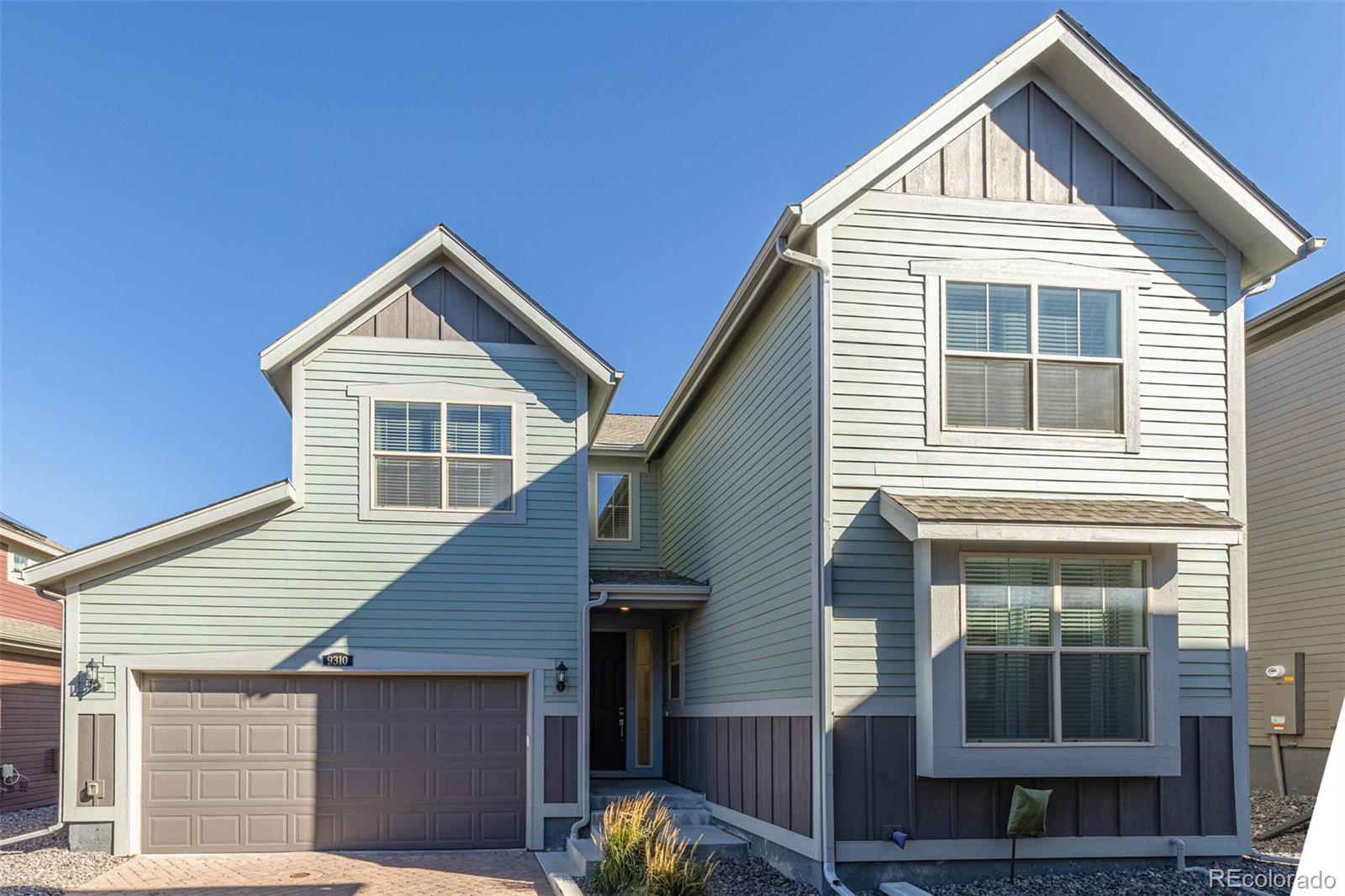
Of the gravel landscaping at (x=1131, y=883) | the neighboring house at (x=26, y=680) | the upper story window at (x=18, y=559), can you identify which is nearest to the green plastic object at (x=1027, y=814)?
the gravel landscaping at (x=1131, y=883)

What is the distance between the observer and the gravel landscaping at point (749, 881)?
9.66 meters

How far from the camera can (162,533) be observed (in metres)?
12.3

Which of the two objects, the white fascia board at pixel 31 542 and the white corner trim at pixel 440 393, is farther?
the white fascia board at pixel 31 542

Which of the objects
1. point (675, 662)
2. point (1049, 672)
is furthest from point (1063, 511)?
point (675, 662)

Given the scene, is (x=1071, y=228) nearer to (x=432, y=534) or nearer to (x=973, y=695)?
(x=973, y=695)

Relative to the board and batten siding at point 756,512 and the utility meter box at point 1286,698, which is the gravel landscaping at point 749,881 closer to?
the board and batten siding at point 756,512

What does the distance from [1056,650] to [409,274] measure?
26.7ft

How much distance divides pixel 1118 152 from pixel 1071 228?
88 cm

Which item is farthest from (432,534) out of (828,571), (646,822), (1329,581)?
(1329,581)

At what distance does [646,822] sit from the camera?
10594 mm

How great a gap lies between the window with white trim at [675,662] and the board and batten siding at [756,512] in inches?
16.1

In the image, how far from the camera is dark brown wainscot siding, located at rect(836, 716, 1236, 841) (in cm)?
927

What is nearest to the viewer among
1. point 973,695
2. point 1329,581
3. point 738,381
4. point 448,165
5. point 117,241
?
point 973,695

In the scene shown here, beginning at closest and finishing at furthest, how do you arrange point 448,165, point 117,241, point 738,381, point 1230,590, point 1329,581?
point 1230,590
point 738,381
point 1329,581
point 448,165
point 117,241
